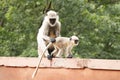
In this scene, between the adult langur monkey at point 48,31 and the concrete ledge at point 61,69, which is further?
the adult langur monkey at point 48,31

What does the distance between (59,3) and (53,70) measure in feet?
18.5

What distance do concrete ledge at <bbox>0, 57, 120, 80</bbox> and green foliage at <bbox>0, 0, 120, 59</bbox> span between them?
184 inches

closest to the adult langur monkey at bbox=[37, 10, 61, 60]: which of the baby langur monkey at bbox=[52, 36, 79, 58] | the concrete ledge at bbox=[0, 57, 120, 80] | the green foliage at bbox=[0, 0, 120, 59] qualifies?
the baby langur monkey at bbox=[52, 36, 79, 58]

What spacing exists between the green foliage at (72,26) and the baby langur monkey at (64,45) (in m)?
4.31

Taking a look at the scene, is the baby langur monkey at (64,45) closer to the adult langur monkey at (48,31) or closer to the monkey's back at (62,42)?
the monkey's back at (62,42)

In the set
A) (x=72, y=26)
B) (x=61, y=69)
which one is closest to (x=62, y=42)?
(x=61, y=69)

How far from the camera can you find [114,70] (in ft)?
17.9

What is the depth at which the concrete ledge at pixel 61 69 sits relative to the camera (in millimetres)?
5531

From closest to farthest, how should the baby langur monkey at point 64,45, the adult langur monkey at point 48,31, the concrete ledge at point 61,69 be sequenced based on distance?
the concrete ledge at point 61,69, the baby langur monkey at point 64,45, the adult langur monkey at point 48,31

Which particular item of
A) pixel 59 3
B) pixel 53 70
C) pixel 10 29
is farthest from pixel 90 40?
pixel 53 70

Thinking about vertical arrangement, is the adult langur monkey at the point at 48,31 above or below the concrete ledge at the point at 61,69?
above

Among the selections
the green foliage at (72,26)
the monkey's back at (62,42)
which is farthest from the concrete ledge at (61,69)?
the green foliage at (72,26)

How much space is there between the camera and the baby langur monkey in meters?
6.88

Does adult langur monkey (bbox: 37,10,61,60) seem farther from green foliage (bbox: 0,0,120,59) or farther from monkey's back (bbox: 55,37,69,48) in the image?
green foliage (bbox: 0,0,120,59)
